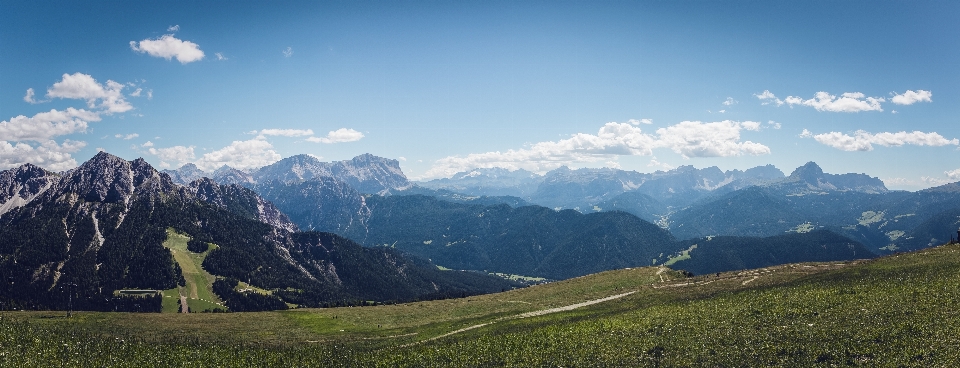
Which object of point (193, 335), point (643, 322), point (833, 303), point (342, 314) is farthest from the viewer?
point (342, 314)

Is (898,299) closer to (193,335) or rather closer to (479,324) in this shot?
(479,324)

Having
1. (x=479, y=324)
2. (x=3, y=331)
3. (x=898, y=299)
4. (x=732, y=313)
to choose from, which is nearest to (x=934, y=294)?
(x=898, y=299)

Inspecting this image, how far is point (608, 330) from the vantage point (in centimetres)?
7181

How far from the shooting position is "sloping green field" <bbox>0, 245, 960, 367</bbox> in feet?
169

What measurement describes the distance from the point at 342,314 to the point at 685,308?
7679 centimetres

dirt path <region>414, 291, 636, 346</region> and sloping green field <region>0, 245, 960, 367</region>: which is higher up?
sloping green field <region>0, 245, 960, 367</region>

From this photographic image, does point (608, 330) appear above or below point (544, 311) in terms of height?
above

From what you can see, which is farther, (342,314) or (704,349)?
(342,314)

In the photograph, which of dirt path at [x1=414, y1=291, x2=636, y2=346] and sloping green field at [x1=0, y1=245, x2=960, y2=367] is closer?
sloping green field at [x1=0, y1=245, x2=960, y2=367]

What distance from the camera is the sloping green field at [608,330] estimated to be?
169ft

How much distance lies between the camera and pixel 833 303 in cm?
6569

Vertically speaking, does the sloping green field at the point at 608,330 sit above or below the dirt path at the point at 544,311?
above

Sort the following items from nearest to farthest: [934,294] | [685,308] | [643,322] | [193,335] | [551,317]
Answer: [934,294] < [643,322] < [685,308] < [193,335] < [551,317]

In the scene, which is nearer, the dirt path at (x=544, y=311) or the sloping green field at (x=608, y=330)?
the sloping green field at (x=608, y=330)
